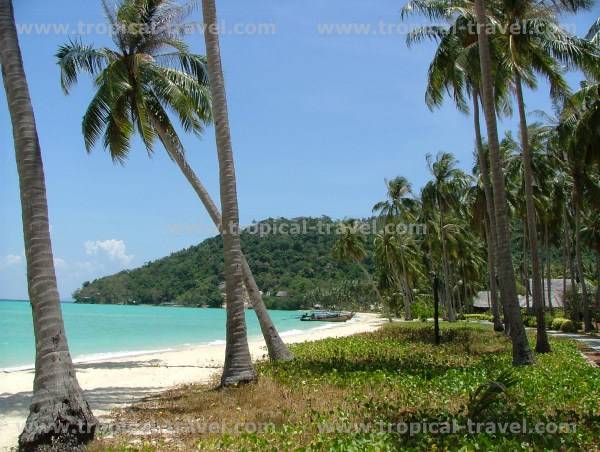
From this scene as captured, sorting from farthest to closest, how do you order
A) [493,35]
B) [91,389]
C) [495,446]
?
[493,35], [91,389], [495,446]

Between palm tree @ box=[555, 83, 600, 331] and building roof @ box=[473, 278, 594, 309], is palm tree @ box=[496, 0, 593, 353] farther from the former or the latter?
building roof @ box=[473, 278, 594, 309]

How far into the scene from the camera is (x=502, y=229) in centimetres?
1356

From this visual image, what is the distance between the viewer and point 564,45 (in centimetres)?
1605

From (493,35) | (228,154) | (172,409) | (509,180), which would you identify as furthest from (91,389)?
(509,180)

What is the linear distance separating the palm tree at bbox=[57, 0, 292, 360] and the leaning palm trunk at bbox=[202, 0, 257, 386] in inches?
178

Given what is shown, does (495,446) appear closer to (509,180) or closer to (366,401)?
(366,401)

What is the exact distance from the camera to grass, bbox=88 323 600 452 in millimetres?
6148

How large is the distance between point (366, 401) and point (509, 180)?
99.6 ft

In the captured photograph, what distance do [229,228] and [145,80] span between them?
8.75 m

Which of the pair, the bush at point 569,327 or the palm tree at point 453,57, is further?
the bush at point 569,327

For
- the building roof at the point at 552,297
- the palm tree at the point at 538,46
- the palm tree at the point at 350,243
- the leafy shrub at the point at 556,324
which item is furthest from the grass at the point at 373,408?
the building roof at the point at 552,297

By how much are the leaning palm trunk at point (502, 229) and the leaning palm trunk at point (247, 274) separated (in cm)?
563

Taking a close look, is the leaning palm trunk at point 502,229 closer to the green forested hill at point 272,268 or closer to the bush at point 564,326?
the bush at point 564,326

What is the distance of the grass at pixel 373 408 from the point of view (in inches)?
242
